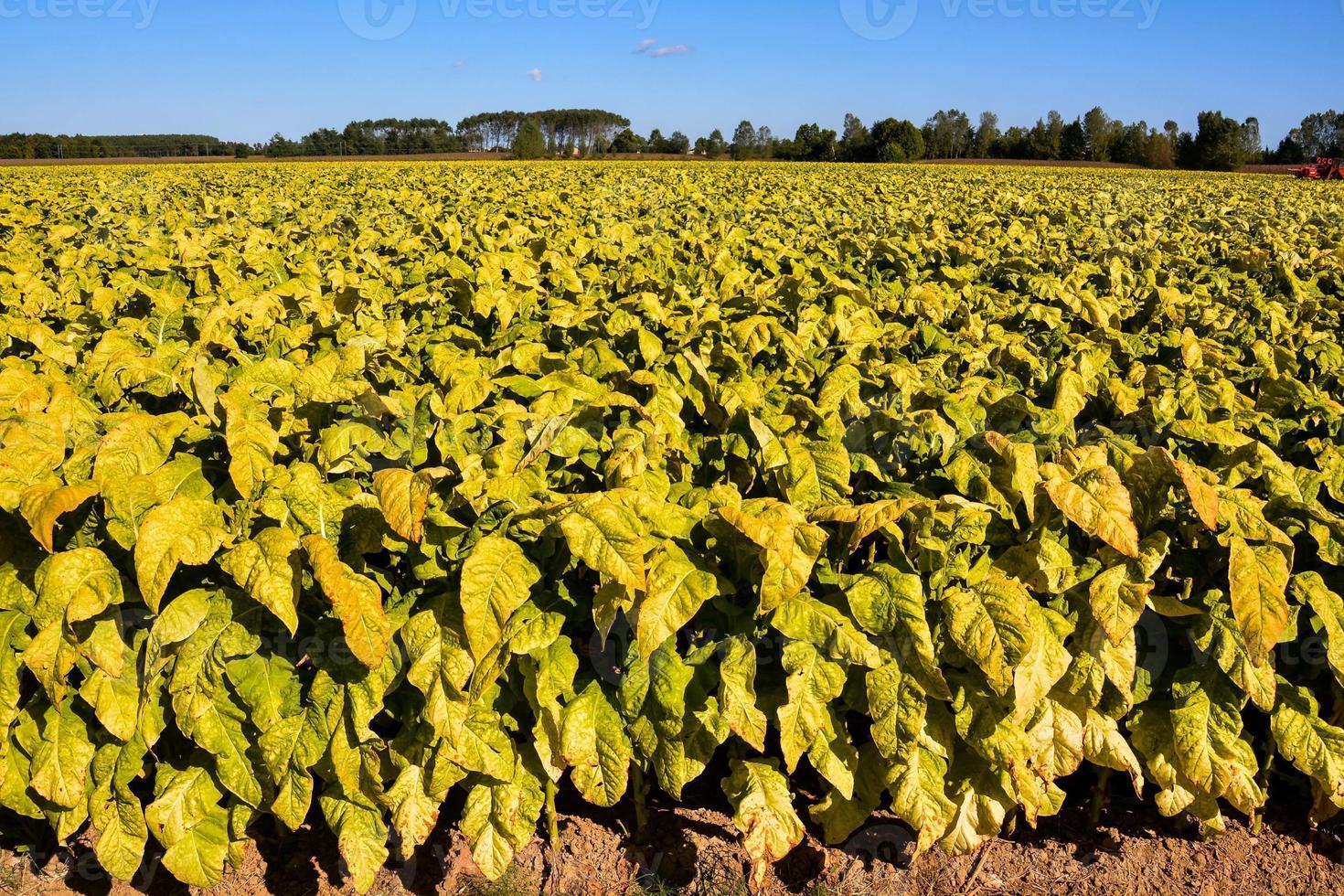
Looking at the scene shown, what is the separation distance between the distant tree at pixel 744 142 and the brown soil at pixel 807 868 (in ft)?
220

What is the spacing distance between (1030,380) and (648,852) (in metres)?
2.26

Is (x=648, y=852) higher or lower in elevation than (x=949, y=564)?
lower

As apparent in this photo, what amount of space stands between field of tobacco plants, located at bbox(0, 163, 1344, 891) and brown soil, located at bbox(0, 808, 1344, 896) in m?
0.10

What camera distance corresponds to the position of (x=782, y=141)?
69.8 metres

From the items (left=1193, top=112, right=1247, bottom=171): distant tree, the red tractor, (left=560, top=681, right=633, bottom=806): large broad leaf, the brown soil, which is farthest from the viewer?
(left=1193, top=112, right=1247, bottom=171): distant tree

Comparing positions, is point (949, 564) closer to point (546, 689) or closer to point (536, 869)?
point (546, 689)

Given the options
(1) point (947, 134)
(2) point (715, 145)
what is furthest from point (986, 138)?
(2) point (715, 145)

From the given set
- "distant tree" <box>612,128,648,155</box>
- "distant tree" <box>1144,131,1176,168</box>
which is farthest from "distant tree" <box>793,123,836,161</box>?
"distant tree" <box>1144,131,1176,168</box>

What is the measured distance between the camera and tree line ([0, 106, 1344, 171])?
59531 millimetres

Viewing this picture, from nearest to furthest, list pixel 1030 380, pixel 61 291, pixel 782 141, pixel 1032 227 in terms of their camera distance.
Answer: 1. pixel 1030 380
2. pixel 61 291
3. pixel 1032 227
4. pixel 782 141

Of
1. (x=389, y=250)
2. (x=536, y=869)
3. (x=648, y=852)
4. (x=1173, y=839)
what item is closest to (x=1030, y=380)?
(x=1173, y=839)

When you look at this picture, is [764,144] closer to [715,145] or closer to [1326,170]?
[715,145]

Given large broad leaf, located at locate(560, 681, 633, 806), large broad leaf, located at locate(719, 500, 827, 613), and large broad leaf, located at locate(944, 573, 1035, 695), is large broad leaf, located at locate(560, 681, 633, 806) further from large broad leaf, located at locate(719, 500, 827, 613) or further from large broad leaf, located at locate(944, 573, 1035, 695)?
A: large broad leaf, located at locate(944, 573, 1035, 695)

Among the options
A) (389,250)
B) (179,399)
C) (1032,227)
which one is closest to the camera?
(179,399)
